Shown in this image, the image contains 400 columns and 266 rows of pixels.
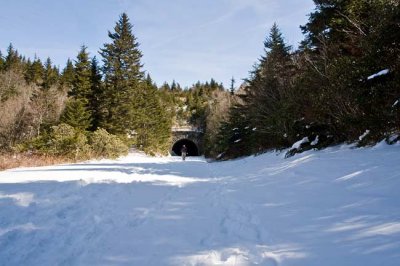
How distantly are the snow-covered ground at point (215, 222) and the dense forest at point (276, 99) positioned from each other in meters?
2.68

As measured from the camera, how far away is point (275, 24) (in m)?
26.0

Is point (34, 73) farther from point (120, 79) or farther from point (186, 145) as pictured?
point (120, 79)

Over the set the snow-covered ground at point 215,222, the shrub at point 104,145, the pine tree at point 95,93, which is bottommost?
the snow-covered ground at point 215,222

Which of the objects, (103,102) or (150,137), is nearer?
(103,102)

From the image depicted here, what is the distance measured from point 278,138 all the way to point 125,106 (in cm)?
1882

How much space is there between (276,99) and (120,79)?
19467 mm

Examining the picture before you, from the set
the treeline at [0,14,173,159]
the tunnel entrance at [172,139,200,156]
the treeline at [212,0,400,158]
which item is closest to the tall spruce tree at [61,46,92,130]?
the treeline at [0,14,173,159]

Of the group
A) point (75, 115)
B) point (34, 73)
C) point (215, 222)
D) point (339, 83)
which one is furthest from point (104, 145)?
point (34, 73)

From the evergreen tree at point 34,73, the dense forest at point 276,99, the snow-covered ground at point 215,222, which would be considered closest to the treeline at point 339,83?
the dense forest at point 276,99

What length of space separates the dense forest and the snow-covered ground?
8.79 feet

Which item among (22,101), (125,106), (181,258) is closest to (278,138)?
(181,258)

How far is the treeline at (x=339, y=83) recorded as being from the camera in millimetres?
8070

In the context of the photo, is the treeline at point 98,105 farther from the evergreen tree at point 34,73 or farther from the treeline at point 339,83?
the evergreen tree at point 34,73

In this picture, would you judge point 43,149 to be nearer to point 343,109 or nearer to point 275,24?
point 343,109
